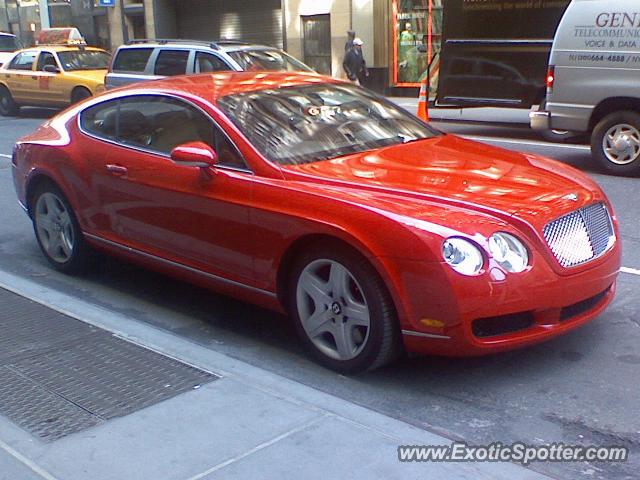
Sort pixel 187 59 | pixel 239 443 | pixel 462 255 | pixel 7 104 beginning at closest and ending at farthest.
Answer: pixel 239 443, pixel 462 255, pixel 187 59, pixel 7 104

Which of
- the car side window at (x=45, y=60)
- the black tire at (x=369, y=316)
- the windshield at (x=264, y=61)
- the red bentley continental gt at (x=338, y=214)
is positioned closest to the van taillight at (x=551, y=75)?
the windshield at (x=264, y=61)

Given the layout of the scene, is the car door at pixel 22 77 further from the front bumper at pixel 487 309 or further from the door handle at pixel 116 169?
the front bumper at pixel 487 309

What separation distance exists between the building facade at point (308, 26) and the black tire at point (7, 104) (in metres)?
5.22

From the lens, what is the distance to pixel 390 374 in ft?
15.2

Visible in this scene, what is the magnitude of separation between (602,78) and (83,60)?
13.0m

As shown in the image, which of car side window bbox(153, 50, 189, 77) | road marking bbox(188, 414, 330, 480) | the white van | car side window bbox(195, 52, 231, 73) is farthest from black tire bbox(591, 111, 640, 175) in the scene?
road marking bbox(188, 414, 330, 480)

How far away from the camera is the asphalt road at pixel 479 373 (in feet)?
13.0

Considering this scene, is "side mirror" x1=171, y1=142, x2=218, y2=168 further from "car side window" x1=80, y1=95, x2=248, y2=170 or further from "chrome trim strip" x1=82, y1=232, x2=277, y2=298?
"chrome trim strip" x1=82, y1=232, x2=277, y2=298

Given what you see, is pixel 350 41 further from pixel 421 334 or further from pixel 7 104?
pixel 421 334

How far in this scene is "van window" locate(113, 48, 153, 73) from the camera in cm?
1480

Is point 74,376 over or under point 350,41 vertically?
under

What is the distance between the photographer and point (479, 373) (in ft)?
15.1

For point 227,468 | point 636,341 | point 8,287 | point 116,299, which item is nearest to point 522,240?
point 636,341

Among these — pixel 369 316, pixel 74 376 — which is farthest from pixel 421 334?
pixel 74 376
